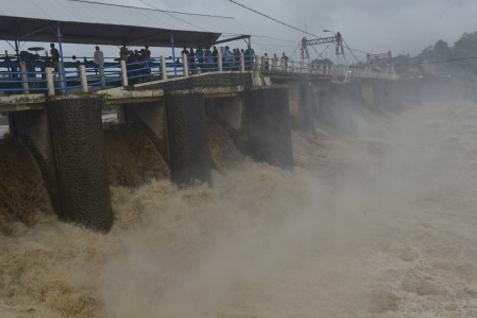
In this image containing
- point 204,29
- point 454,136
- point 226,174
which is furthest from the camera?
point 454,136

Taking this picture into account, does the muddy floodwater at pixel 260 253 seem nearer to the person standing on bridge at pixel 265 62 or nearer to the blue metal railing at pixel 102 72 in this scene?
the blue metal railing at pixel 102 72

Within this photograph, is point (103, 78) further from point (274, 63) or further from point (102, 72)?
point (274, 63)

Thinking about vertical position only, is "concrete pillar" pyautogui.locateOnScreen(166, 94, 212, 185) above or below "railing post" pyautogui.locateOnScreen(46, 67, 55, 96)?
below

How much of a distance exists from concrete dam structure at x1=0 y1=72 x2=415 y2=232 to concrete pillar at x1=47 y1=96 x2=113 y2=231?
0.02 meters

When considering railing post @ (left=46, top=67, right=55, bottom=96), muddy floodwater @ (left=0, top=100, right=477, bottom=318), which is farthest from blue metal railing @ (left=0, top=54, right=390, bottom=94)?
muddy floodwater @ (left=0, top=100, right=477, bottom=318)

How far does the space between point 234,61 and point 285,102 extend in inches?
103

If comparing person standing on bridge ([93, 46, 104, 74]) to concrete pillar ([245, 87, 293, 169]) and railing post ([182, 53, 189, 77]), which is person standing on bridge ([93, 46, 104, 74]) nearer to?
railing post ([182, 53, 189, 77])

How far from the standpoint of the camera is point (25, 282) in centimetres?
889

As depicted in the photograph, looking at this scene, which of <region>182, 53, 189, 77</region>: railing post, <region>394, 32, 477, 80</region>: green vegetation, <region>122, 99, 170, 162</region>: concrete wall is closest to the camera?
<region>122, 99, 170, 162</region>: concrete wall

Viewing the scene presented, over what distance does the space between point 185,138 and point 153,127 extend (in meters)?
1.18

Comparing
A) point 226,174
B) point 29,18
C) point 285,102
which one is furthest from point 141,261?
point 285,102

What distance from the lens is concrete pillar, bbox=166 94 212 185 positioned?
13.9 meters

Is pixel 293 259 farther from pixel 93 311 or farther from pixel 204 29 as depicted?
pixel 204 29

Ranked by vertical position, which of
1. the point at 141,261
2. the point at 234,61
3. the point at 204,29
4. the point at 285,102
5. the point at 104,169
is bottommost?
the point at 141,261
